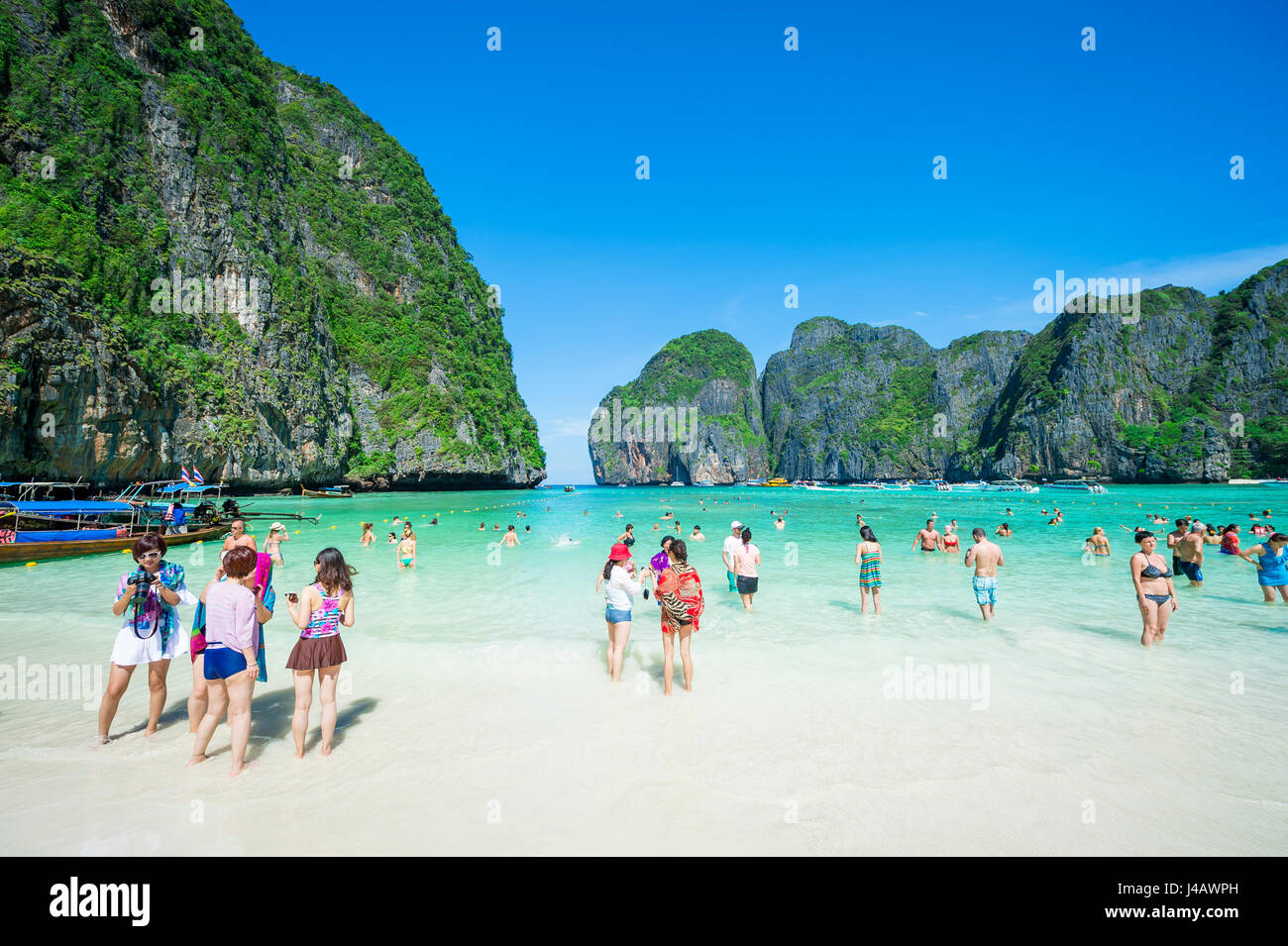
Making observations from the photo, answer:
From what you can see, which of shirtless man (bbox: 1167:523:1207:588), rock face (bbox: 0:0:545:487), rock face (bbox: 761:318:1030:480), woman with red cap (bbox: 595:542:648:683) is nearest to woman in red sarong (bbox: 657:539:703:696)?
woman with red cap (bbox: 595:542:648:683)

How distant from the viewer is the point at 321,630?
4.49 m

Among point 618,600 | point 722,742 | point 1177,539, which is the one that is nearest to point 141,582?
point 618,600

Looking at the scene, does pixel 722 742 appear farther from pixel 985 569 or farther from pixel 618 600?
pixel 985 569

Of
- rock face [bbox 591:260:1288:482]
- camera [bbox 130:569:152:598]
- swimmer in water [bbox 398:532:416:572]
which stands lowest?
swimmer in water [bbox 398:532:416:572]

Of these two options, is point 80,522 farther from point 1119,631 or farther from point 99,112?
point 99,112

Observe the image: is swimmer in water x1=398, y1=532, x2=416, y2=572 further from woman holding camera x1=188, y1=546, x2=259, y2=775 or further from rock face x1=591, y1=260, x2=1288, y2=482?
rock face x1=591, y1=260, x2=1288, y2=482

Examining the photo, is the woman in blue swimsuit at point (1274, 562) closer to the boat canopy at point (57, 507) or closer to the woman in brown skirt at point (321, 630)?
the woman in brown skirt at point (321, 630)

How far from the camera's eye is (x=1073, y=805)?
414 cm

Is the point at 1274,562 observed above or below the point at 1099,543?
above

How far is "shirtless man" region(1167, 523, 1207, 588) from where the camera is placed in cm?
1215

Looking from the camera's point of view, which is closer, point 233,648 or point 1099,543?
point 233,648

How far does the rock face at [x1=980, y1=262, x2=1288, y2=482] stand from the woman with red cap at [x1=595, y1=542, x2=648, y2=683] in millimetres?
139196

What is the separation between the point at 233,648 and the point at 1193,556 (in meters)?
17.2
